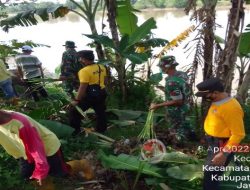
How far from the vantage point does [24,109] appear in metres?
6.11

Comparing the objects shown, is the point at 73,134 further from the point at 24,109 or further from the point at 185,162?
the point at 185,162

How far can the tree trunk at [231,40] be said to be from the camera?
4086mm

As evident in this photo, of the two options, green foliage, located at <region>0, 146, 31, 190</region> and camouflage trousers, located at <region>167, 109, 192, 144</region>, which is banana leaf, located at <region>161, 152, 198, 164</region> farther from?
green foliage, located at <region>0, 146, 31, 190</region>

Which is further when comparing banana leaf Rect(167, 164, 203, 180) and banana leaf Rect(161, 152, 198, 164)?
banana leaf Rect(161, 152, 198, 164)

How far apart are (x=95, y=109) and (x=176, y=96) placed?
1.36 meters

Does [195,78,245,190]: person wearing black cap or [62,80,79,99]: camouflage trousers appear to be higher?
[195,78,245,190]: person wearing black cap

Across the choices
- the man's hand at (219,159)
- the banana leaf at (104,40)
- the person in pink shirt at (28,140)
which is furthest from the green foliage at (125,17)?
the man's hand at (219,159)

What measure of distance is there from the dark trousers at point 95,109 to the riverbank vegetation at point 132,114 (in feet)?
0.50

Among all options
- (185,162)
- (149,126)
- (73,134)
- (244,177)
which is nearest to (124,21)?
(73,134)

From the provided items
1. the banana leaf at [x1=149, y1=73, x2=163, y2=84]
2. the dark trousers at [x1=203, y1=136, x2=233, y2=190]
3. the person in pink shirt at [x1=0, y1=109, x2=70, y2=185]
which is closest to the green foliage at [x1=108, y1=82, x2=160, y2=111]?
the banana leaf at [x1=149, y1=73, x2=163, y2=84]

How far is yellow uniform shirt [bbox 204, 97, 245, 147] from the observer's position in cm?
308

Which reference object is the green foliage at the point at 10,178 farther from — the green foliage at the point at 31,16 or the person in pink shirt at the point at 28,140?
the green foliage at the point at 31,16

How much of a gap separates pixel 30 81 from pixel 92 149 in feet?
7.79

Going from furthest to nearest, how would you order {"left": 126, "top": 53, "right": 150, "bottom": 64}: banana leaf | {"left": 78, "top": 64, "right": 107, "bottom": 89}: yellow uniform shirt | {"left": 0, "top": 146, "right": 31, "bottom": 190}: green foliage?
{"left": 126, "top": 53, "right": 150, "bottom": 64}: banana leaf
{"left": 78, "top": 64, "right": 107, "bottom": 89}: yellow uniform shirt
{"left": 0, "top": 146, "right": 31, "bottom": 190}: green foliage
